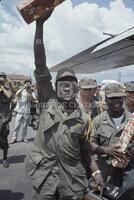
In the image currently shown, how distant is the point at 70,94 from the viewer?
10.9 ft

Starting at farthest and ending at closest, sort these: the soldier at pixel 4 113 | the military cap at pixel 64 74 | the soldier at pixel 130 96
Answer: the soldier at pixel 4 113, the soldier at pixel 130 96, the military cap at pixel 64 74

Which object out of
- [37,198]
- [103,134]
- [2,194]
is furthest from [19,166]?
[37,198]

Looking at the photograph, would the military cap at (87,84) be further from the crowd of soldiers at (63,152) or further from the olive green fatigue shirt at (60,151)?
the olive green fatigue shirt at (60,151)

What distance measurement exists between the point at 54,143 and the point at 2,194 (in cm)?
366

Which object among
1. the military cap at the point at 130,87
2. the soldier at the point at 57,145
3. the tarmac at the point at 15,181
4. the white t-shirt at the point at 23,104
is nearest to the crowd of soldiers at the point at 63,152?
the soldier at the point at 57,145

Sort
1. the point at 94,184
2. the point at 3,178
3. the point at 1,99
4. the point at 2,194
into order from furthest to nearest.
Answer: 1. the point at 1,99
2. the point at 3,178
3. the point at 2,194
4. the point at 94,184

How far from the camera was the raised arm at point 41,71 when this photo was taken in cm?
325

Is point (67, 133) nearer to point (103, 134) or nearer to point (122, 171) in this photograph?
point (122, 171)

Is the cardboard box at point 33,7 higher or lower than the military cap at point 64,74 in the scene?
higher

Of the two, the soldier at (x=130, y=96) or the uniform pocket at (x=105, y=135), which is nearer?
the uniform pocket at (x=105, y=135)

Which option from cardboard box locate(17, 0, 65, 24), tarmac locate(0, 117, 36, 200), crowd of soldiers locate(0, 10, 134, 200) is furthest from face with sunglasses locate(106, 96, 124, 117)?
tarmac locate(0, 117, 36, 200)

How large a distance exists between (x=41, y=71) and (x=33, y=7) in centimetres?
69

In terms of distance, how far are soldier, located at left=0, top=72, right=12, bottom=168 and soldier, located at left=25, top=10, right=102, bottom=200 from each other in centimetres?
503

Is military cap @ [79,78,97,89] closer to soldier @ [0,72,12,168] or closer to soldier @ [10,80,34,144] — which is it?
soldier @ [0,72,12,168]
